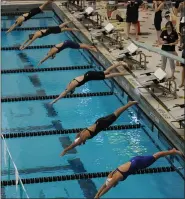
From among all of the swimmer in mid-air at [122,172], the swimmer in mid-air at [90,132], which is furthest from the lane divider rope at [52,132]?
the swimmer in mid-air at [122,172]

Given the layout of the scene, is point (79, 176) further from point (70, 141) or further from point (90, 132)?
point (70, 141)

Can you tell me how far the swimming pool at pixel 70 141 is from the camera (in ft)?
25.7

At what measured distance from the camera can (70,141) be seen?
928 centimetres

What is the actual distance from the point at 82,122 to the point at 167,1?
7.90 meters

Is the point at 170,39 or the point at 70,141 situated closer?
the point at 70,141

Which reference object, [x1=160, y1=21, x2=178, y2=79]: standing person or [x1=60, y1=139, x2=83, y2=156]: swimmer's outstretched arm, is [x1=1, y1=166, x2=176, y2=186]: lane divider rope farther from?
[x1=160, y1=21, x2=178, y2=79]: standing person

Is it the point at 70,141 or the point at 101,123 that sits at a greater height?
the point at 101,123

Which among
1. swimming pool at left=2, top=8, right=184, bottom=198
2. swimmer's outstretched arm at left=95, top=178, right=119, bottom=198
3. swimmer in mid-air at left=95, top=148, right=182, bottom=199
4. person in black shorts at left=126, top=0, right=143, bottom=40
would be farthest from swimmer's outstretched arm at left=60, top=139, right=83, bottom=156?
person in black shorts at left=126, top=0, right=143, bottom=40

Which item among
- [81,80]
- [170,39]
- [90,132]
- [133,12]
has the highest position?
[170,39]

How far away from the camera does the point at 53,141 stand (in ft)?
30.5

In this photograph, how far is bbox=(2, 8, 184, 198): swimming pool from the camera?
7820mm

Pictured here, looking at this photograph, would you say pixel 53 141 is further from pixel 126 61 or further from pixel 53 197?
pixel 126 61

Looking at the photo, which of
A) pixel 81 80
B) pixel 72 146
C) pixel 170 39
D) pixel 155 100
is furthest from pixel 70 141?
pixel 170 39

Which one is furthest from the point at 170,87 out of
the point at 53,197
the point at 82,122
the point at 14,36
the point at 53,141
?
the point at 14,36
